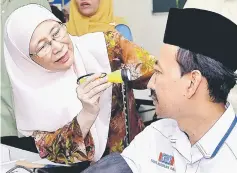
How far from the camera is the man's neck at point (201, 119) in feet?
3.89

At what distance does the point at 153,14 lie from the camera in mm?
3227

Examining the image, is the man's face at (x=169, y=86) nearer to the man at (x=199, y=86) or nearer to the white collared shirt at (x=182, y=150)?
the man at (x=199, y=86)

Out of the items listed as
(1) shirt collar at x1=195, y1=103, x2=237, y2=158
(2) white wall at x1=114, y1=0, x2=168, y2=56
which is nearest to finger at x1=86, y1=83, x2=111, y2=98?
(1) shirt collar at x1=195, y1=103, x2=237, y2=158

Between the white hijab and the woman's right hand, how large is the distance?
0.79 ft

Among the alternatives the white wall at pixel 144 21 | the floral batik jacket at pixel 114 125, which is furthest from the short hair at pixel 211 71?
the white wall at pixel 144 21

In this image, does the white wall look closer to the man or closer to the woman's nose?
the woman's nose

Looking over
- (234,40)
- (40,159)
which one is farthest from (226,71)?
(40,159)

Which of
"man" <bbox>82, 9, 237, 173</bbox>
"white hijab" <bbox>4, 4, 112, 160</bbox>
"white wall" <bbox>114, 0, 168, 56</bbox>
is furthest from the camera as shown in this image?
"white wall" <bbox>114, 0, 168, 56</bbox>

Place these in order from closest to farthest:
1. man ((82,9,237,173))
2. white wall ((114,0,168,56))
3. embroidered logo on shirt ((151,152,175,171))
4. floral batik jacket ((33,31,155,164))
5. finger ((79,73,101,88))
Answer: man ((82,9,237,173))
embroidered logo on shirt ((151,152,175,171))
finger ((79,73,101,88))
floral batik jacket ((33,31,155,164))
white wall ((114,0,168,56))

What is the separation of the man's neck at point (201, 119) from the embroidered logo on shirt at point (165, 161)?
0.13 metres

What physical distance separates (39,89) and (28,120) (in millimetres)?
141

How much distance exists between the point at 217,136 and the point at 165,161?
0.23 m

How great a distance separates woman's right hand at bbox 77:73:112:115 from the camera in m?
1.40

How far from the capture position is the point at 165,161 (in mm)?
1326
